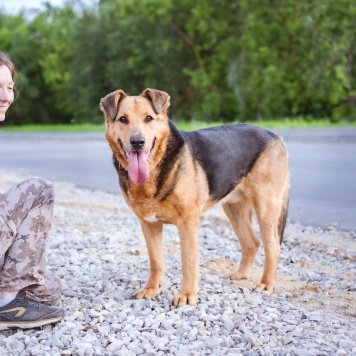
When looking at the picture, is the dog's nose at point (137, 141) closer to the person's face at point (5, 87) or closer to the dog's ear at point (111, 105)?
the dog's ear at point (111, 105)

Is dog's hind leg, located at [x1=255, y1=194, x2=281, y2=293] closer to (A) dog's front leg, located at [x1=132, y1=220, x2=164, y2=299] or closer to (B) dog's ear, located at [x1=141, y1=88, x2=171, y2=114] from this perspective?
(A) dog's front leg, located at [x1=132, y1=220, x2=164, y2=299]

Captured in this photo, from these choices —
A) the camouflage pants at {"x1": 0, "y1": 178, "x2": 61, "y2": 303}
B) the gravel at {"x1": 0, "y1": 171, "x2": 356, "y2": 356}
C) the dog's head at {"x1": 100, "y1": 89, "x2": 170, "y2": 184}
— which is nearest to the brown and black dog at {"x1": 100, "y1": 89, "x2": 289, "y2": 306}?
the dog's head at {"x1": 100, "y1": 89, "x2": 170, "y2": 184}

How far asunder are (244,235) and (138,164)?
1.70 metres

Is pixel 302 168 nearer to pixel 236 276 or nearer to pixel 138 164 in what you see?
pixel 236 276

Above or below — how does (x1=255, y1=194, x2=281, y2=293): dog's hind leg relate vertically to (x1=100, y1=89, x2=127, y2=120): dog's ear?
below

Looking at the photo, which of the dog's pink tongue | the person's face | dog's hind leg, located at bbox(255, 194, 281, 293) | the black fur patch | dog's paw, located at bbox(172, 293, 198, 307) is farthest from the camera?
dog's hind leg, located at bbox(255, 194, 281, 293)

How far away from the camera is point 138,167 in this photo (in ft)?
17.4

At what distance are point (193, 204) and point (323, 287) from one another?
1.54 m

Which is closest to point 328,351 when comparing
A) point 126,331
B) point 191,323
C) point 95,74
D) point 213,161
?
point 191,323

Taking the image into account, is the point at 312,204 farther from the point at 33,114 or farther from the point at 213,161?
the point at 33,114

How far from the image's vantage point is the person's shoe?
4.80 metres

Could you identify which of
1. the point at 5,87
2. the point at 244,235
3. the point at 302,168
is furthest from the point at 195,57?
the point at 5,87

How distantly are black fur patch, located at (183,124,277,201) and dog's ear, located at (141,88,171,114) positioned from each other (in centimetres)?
39

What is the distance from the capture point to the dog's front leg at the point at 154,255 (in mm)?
5762
